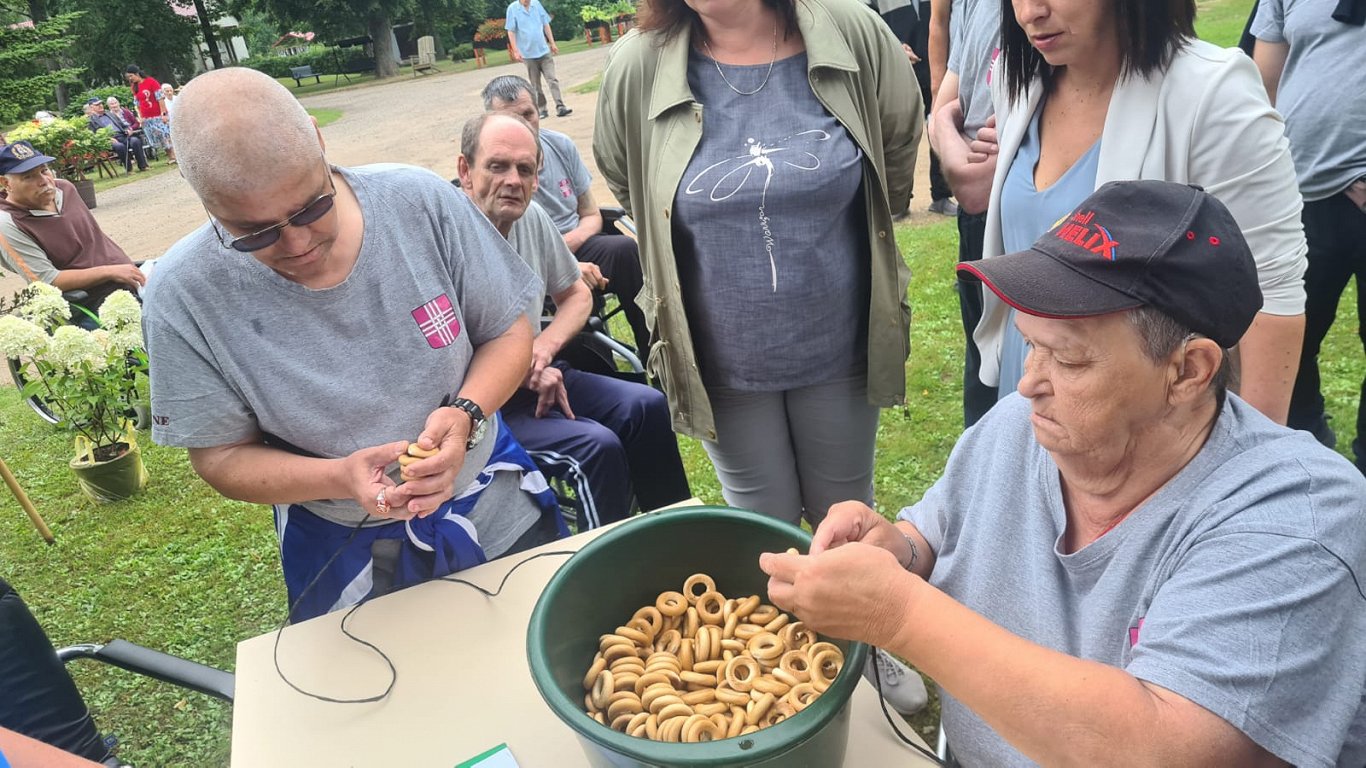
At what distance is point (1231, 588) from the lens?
3.48 ft

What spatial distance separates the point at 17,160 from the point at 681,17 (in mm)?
5328

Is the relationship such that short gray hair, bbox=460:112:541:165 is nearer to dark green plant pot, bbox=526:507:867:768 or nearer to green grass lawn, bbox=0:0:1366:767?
green grass lawn, bbox=0:0:1366:767

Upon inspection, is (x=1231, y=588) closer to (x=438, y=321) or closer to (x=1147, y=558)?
(x=1147, y=558)

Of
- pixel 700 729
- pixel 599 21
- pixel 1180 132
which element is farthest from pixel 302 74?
pixel 700 729

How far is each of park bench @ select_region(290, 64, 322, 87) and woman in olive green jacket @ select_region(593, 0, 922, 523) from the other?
3252 cm

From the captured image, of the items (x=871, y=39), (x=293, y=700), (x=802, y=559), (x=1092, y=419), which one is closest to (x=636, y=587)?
(x=802, y=559)

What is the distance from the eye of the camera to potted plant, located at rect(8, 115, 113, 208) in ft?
42.5

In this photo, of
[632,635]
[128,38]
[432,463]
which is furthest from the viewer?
[128,38]

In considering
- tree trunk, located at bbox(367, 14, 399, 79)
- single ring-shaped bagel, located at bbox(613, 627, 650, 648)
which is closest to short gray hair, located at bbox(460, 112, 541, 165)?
single ring-shaped bagel, located at bbox(613, 627, 650, 648)

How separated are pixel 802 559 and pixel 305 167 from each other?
1241 millimetres

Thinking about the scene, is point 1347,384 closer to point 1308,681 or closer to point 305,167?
point 1308,681

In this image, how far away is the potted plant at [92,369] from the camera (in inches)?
168

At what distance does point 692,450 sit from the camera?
4496mm

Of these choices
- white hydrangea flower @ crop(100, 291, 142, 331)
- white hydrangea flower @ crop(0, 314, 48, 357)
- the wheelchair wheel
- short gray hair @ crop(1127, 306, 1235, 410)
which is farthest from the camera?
the wheelchair wheel
